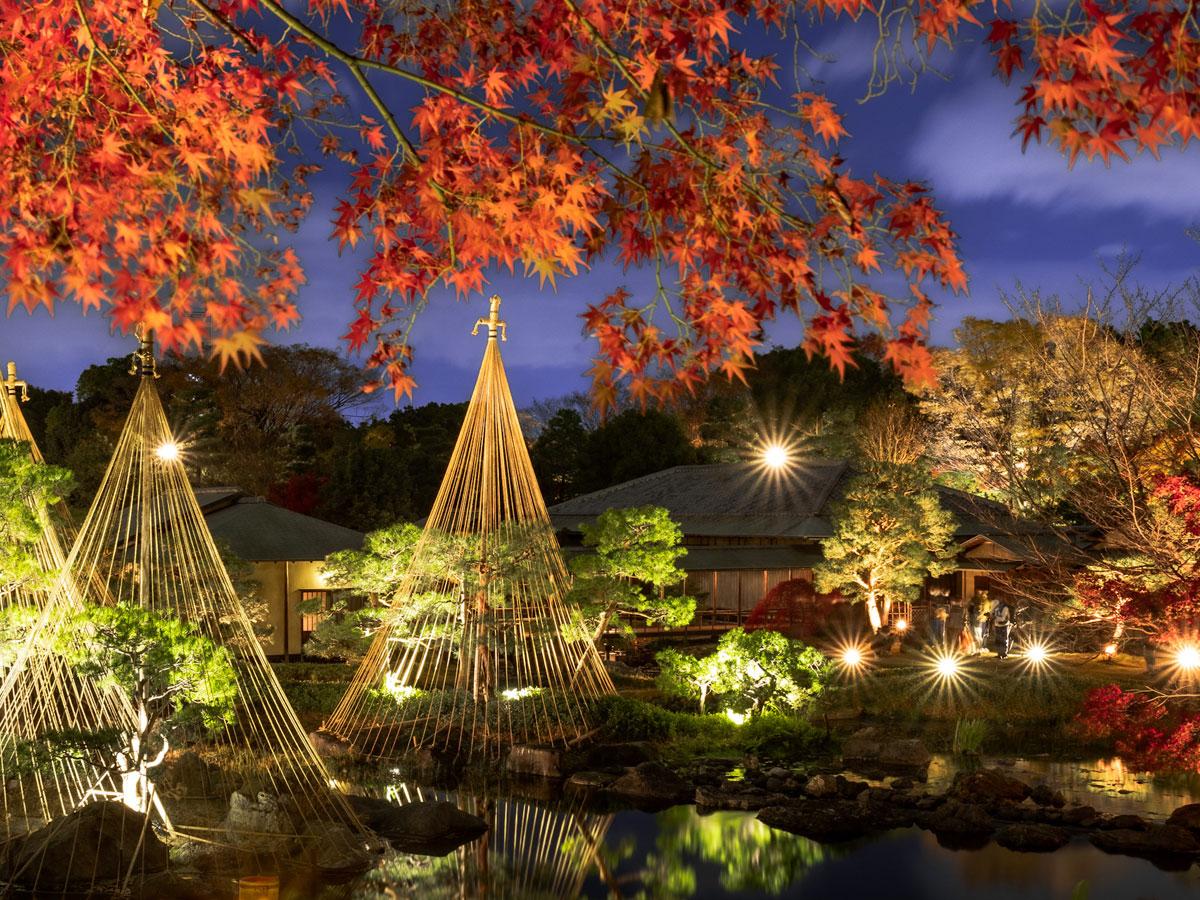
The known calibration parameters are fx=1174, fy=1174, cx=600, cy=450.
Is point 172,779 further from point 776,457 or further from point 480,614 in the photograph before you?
point 776,457

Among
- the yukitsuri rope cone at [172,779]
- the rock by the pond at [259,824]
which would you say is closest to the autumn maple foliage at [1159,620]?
the yukitsuri rope cone at [172,779]

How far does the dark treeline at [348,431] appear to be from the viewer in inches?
974

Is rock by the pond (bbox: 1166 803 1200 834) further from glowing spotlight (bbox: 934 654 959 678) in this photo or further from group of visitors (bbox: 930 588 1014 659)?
group of visitors (bbox: 930 588 1014 659)

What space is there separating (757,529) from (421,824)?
13308mm

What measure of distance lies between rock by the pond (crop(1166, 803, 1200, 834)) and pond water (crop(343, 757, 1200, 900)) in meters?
0.44

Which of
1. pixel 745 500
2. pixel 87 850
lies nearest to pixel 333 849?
pixel 87 850

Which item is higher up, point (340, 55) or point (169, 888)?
point (340, 55)

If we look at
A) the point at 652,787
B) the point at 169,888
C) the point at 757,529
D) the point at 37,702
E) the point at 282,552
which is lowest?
the point at 169,888

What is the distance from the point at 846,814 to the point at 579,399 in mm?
29048

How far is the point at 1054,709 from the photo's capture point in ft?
43.1

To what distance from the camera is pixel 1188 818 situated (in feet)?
29.4

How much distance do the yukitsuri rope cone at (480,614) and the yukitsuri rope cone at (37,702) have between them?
277 cm

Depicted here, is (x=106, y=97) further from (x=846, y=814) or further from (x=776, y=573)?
(x=776, y=573)

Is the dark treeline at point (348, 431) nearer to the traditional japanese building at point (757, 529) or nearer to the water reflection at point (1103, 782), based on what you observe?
the traditional japanese building at point (757, 529)
